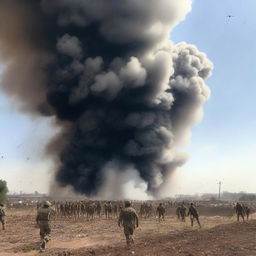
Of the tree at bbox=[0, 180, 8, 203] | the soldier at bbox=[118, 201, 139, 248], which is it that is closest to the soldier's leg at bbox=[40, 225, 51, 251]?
the soldier at bbox=[118, 201, 139, 248]

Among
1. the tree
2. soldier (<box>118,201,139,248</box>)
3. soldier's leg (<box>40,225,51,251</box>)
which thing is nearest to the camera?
soldier (<box>118,201,139,248</box>)

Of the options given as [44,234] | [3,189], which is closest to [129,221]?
[44,234]

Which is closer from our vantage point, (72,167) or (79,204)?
(79,204)

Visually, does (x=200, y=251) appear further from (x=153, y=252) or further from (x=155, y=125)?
(x=155, y=125)

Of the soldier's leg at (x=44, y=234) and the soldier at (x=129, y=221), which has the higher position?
the soldier at (x=129, y=221)

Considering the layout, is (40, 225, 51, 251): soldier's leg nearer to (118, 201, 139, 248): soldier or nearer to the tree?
(118, 201, 139, 248): soldier

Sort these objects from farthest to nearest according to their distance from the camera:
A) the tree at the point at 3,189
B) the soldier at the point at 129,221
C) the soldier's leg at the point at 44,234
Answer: the tree at the point at 3,189, the soldier's leg at the point at 44,234, the soldier at the point at 129,221

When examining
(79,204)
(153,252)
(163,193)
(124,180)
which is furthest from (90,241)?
(163,193)

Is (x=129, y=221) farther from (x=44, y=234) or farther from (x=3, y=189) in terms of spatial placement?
(x=3, y=189)

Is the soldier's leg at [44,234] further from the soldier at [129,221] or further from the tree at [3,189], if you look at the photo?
the tree at [3,189]

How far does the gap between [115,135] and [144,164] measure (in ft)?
23.3

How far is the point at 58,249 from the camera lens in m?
15.5

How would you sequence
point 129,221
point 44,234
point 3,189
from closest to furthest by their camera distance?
point 129,221
point 44,234
point 3,189

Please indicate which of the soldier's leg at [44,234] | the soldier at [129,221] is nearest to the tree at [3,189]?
the soldier's leg at [44,234]
